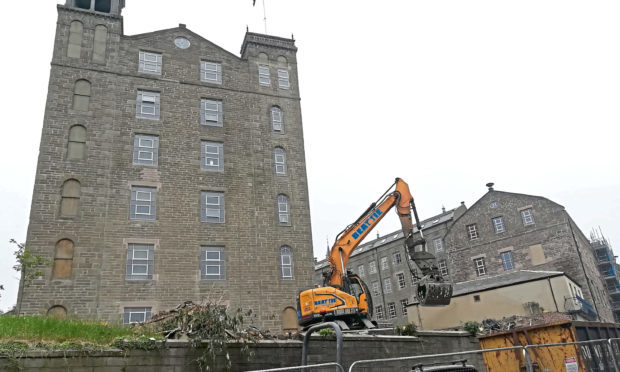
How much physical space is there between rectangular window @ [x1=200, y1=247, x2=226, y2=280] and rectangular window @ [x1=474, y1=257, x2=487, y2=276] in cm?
2637

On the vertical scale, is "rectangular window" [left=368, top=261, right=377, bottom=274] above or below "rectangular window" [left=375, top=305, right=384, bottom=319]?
above

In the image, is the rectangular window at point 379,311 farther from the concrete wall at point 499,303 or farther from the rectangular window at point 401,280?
the concrete wall at point 499,303

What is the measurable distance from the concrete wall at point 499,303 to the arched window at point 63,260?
2156 centimetres

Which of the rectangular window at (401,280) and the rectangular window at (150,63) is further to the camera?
the rectangular window at (401,280)

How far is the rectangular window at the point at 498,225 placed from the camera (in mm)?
40750

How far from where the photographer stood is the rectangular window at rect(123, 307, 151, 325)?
69.4 ft

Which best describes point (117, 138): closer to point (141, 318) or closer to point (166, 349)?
point (141, 318)

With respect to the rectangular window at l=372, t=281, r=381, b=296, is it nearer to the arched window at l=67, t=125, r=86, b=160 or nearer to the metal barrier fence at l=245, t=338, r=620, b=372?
the arched window at l=67, t=125, r=86, b=160

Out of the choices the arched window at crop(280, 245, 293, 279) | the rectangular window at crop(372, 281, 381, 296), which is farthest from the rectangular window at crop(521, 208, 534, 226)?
the arched window at crop(280, 245, 293, 279)

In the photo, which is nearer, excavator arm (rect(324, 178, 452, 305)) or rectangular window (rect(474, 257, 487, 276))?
excavator arm (rect(324, 178, 452, 305))

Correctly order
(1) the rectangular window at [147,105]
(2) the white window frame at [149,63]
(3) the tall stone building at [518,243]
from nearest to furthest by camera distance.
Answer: (1) the rectangular window at [147,105]
(2) the white window frame at [149,63]
(3) the tall stone building at [518,243]

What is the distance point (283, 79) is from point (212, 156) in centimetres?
755

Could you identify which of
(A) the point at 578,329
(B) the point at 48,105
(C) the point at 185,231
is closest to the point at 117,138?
(B) the point at 48,105

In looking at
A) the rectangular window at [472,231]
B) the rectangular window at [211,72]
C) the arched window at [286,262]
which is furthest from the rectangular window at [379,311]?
the rectangular window at [211,72]
